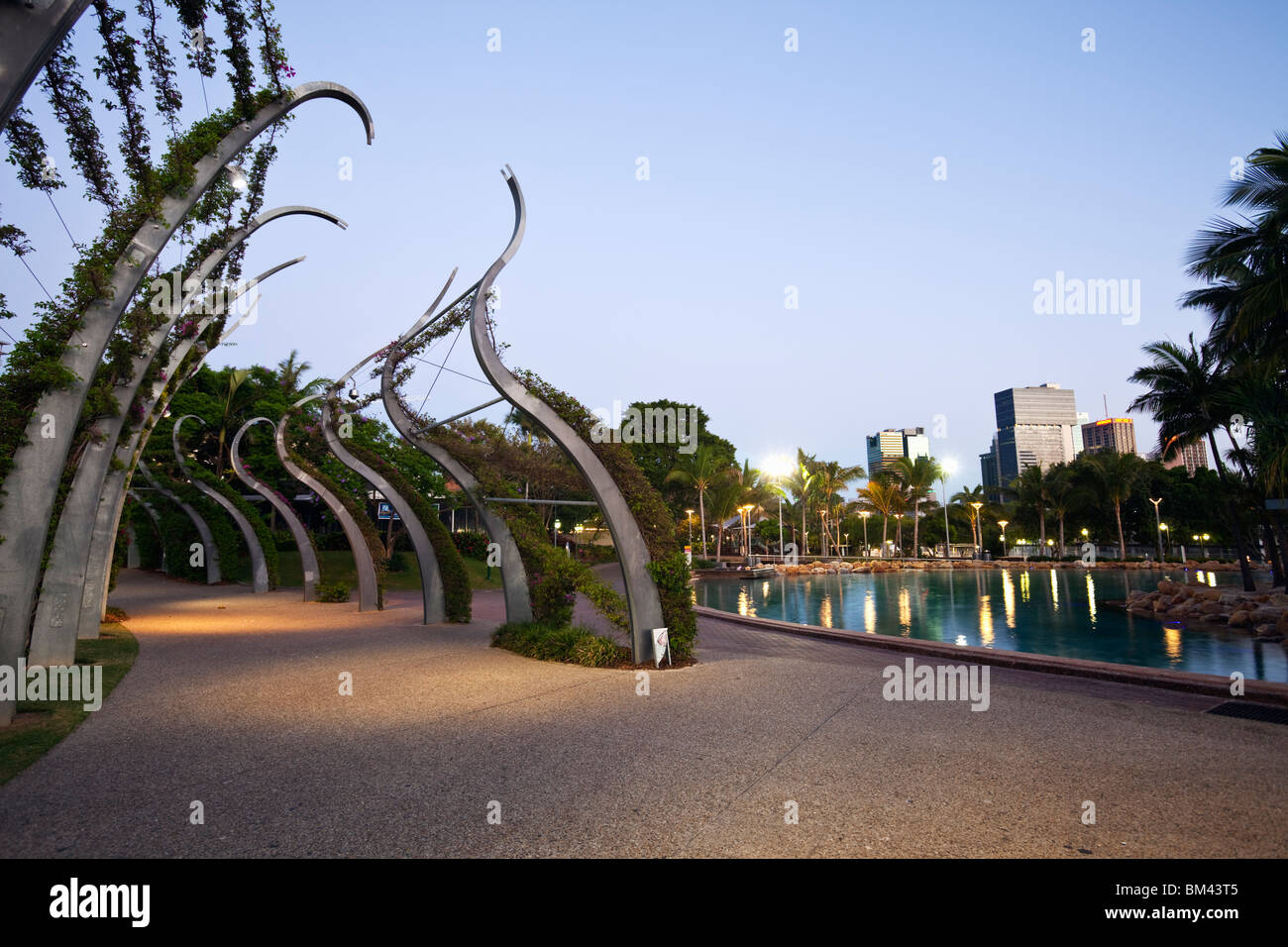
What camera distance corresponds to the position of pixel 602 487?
33.5 feet

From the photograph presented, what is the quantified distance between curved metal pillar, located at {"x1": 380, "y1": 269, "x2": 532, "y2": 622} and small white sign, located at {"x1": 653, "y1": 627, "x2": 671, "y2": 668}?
4.50 metres

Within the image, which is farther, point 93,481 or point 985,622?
point 985,622

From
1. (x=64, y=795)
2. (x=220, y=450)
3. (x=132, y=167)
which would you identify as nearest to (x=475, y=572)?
(x=220, y=450)

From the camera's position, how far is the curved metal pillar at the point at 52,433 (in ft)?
23.2

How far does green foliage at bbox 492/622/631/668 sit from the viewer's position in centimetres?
1060

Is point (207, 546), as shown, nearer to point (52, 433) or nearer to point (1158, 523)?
point (52, 433)

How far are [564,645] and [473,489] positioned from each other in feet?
15.7

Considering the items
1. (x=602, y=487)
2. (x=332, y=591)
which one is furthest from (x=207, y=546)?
(x=602, y=487)

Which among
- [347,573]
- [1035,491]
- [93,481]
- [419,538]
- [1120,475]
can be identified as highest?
[1120,475]

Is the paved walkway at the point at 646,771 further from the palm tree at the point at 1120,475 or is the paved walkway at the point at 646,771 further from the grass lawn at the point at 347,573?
the palm tree at the point at 1120,475

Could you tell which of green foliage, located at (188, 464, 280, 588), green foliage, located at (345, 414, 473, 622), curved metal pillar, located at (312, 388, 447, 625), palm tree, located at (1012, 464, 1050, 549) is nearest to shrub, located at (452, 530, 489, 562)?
green foliage, located at (188, 464, 280, 588)

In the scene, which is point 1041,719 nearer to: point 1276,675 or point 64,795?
point 1276,675

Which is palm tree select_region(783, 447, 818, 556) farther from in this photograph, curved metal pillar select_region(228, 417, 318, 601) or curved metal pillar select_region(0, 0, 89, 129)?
curved metal pillar select_region(0, 0, 89, 129)

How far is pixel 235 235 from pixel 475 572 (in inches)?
1122
